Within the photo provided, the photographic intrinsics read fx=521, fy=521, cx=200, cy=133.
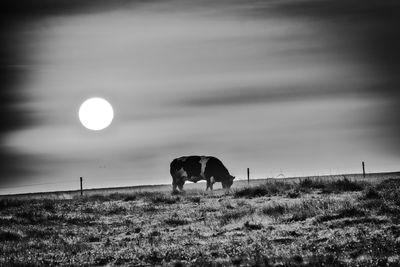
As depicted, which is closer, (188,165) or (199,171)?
(199,171)

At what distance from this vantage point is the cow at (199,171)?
47.8 metres

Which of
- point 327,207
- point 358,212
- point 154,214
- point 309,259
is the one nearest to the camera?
point 309,259

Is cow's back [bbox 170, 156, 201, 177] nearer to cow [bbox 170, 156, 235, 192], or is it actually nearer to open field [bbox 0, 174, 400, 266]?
cow [bbox 170, 156, 235, 192]

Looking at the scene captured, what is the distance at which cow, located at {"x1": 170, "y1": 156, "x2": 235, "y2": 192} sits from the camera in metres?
47.8

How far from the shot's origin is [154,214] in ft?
75.2

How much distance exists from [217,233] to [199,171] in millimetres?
31320

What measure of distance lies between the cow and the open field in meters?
21.0

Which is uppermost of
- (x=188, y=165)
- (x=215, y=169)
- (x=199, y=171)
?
(x=188, y=165)

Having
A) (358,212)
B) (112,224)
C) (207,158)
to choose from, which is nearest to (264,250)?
(358,212)

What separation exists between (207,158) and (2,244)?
3327 centimetres

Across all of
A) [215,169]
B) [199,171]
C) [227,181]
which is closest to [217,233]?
[199,171]

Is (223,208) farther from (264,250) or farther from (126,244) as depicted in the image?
(264,250)

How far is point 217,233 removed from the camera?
16.4 meters

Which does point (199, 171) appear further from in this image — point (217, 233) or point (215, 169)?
point (217, 233)
